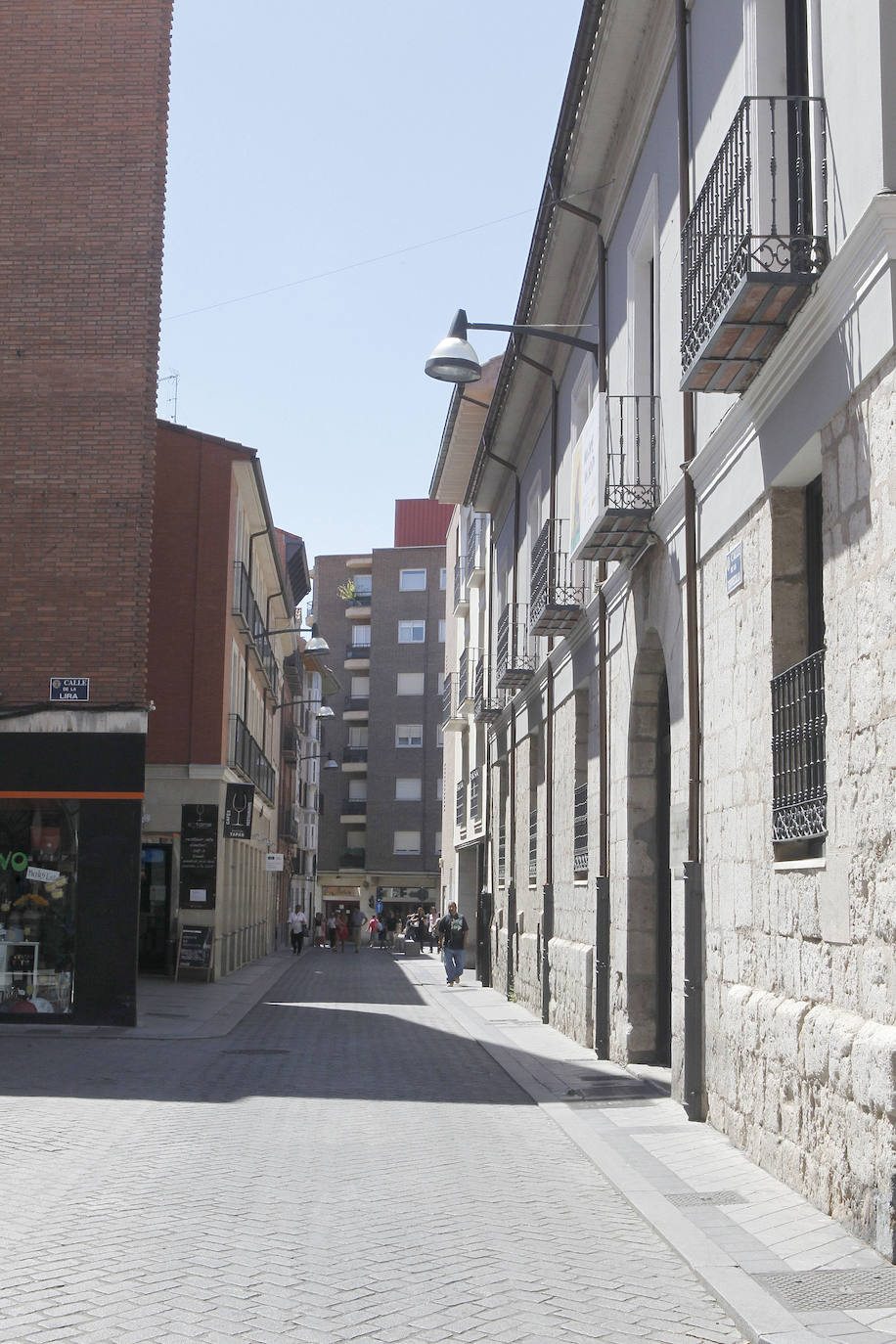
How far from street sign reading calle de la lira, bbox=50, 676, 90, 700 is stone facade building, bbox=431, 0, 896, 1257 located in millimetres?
5643

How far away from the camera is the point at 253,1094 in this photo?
1192 cm

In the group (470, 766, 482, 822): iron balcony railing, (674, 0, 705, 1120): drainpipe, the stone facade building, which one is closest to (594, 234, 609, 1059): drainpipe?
the stone facade building

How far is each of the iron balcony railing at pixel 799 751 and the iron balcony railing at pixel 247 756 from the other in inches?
837

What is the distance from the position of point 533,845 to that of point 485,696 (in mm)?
6861

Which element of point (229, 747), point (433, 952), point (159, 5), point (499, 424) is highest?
point (159, 5)

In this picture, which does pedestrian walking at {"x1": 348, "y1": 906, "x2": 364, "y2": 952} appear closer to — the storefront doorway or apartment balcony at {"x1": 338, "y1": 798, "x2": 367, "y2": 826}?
the storefront doorway

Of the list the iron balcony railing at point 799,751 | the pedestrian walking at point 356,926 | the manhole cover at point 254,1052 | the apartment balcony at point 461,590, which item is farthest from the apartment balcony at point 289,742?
the iron balcony railing at point 799,751

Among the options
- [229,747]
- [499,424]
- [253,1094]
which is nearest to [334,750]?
[229,747]

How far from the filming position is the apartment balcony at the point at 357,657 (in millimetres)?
85938

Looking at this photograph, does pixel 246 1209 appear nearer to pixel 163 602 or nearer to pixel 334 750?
pixel 163 602

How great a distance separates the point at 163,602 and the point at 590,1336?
2358 cm

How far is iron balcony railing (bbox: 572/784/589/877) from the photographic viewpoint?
657 inches

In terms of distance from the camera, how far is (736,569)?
9.73 m

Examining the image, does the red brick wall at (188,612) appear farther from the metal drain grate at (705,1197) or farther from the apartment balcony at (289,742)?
the apartment balcony at (289,742)
